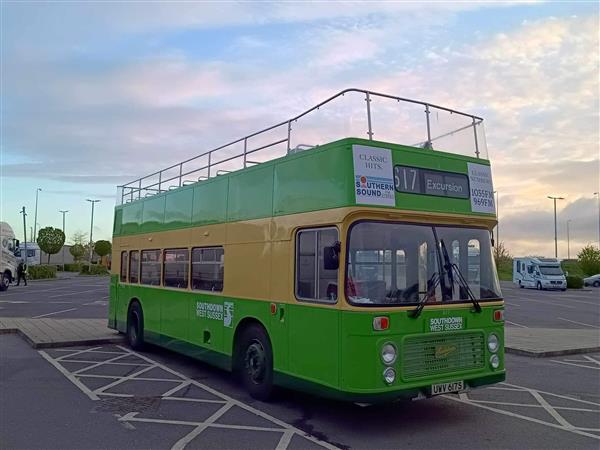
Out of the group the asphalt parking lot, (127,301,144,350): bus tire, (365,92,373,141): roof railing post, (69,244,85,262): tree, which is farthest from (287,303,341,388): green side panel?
(69,244,85,262): tree

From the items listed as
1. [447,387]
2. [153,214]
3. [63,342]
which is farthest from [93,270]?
[447,387]

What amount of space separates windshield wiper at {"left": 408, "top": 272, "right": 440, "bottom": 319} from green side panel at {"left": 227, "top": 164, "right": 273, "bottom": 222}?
7.64 ft

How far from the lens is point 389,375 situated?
6395mm

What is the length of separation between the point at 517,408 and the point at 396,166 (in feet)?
12.0

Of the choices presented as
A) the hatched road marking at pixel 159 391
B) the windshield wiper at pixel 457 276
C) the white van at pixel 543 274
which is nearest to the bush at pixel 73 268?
the white van at pixel 543 274

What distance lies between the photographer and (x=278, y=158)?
320 inches

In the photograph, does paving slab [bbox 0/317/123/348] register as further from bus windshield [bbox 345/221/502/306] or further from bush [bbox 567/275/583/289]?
bush [bbox 567/275/583/289]

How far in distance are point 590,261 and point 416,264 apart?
207 ft

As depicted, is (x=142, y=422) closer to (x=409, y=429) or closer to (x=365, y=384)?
→ (x=365, y=384)

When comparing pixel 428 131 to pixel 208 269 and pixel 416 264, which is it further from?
pixel 208 269

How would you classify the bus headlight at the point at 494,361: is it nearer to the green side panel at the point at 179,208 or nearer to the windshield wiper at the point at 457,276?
the windshield wiper at the point at 457,276

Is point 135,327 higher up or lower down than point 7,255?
lower down

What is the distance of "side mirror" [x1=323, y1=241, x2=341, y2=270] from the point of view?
6.46 metres

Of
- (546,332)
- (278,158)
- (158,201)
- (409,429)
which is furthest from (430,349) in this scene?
(546,332)
